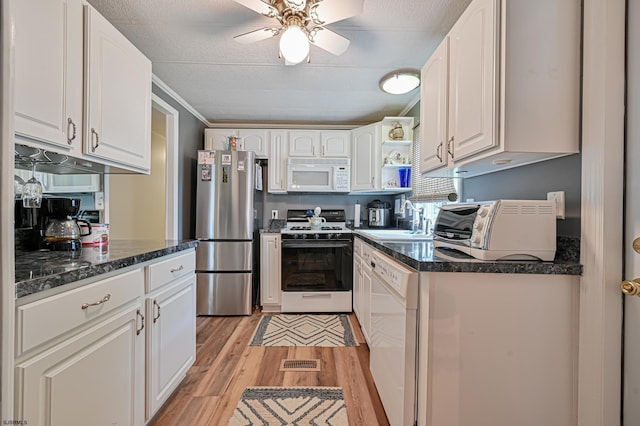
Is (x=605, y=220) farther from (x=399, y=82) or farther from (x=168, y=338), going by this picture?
(x=168, y=338)

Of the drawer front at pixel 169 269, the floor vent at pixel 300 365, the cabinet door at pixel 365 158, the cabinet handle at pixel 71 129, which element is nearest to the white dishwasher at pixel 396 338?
the floor vent at pixel 300 365

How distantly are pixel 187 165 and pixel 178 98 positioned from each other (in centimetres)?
70

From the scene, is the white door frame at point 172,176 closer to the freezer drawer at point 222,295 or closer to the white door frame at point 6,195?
the freezer drawer at point 222,295

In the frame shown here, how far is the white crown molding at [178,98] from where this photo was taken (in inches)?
96.9

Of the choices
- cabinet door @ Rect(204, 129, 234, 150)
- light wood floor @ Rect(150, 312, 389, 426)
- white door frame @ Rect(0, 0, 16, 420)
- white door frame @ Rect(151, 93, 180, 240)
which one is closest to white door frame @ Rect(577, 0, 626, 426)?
light wood floor @ Rect(150, 312, 389, 426)

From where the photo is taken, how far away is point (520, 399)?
1.03 meters

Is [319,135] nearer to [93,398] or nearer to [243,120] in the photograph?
[243,120]

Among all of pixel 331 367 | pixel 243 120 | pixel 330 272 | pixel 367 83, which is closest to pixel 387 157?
pixel 367 83

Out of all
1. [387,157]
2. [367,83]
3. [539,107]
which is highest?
[367,83]

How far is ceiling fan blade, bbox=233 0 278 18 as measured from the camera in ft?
4.51

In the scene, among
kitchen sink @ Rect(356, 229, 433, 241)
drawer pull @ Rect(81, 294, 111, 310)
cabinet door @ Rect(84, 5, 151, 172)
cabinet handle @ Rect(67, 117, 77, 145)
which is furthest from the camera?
kitchen sink @ Rect(356, 229, 433, 241)

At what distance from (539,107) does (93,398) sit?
1972mm

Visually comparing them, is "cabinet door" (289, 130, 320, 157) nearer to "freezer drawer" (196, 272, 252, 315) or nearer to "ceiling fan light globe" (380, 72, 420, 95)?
"ceiling fan light globe" (380, 72, 420, 95)

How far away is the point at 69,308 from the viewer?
853 mm
